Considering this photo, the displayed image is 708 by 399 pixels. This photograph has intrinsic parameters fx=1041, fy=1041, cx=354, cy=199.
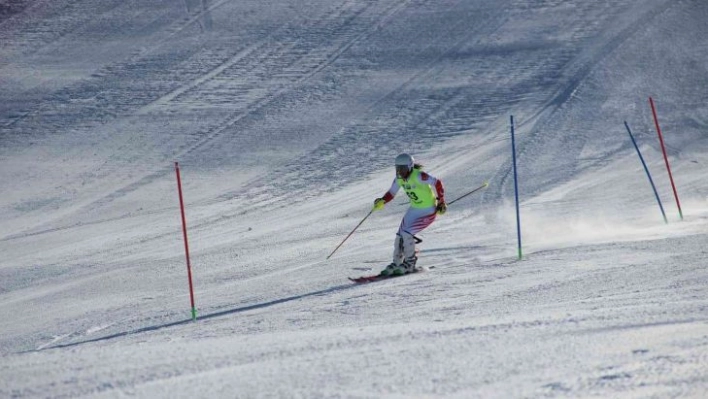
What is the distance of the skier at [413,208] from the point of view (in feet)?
36.8

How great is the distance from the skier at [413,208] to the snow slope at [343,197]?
1.37 ft

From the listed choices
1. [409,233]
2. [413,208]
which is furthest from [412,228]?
[413,208]

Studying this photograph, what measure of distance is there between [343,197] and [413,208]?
5.61 metres

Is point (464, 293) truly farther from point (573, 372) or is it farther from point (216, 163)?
point (216, 163)

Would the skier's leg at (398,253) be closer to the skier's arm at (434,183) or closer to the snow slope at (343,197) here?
the snow slope at (343,197)

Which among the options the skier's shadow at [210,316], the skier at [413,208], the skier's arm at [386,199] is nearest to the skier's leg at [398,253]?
the skier at [413,208]

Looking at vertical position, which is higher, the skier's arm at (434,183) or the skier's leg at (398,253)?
the skier's arm at (434,183)

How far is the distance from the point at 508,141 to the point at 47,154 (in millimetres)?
8743

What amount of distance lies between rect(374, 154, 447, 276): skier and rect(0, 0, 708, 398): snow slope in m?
0.42

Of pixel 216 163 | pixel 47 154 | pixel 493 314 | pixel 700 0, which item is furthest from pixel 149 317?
pixel 700 0

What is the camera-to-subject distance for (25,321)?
10.3 metres

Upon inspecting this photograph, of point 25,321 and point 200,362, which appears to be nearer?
point 200,362

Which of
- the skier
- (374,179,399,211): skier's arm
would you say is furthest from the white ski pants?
(374,179,399,211): skier's arm

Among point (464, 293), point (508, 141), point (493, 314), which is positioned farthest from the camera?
point (508, 141)
